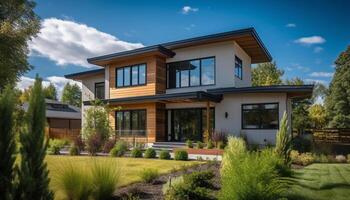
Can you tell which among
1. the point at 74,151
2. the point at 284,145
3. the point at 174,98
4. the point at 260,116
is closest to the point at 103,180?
the point at 284,145

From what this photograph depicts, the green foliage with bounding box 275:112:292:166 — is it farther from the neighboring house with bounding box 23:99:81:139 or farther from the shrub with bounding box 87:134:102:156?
the neighboring house with bounding box 23:99:81:139

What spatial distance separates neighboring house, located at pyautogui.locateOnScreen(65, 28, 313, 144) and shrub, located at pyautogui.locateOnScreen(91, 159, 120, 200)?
457 inches

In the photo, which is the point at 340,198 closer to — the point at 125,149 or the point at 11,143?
the point at 11,143

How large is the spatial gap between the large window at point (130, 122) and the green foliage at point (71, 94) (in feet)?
173

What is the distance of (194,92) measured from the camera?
59.3ft

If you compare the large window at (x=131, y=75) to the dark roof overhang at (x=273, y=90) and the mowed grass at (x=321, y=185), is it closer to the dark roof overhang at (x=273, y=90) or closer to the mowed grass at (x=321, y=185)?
the dark roof overhang at (x=273, y=90)

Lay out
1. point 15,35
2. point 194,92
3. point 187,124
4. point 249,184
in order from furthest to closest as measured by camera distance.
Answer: point 187,124
point 194,92
point 15,35
point 249,184

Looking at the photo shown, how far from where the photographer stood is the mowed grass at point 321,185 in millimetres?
7051

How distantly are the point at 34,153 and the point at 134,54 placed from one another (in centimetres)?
1770

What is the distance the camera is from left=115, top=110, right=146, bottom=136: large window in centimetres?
2247

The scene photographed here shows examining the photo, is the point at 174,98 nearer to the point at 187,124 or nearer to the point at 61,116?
the point at 187,124

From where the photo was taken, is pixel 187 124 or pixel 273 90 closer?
pixel 273 90

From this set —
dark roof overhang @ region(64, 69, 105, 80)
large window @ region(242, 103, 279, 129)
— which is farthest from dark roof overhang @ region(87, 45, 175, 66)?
large window @ region(242, 103, 279, 129)

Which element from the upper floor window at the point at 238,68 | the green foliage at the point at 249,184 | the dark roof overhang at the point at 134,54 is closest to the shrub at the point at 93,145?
the dark roof overhang at the point at 134,54
